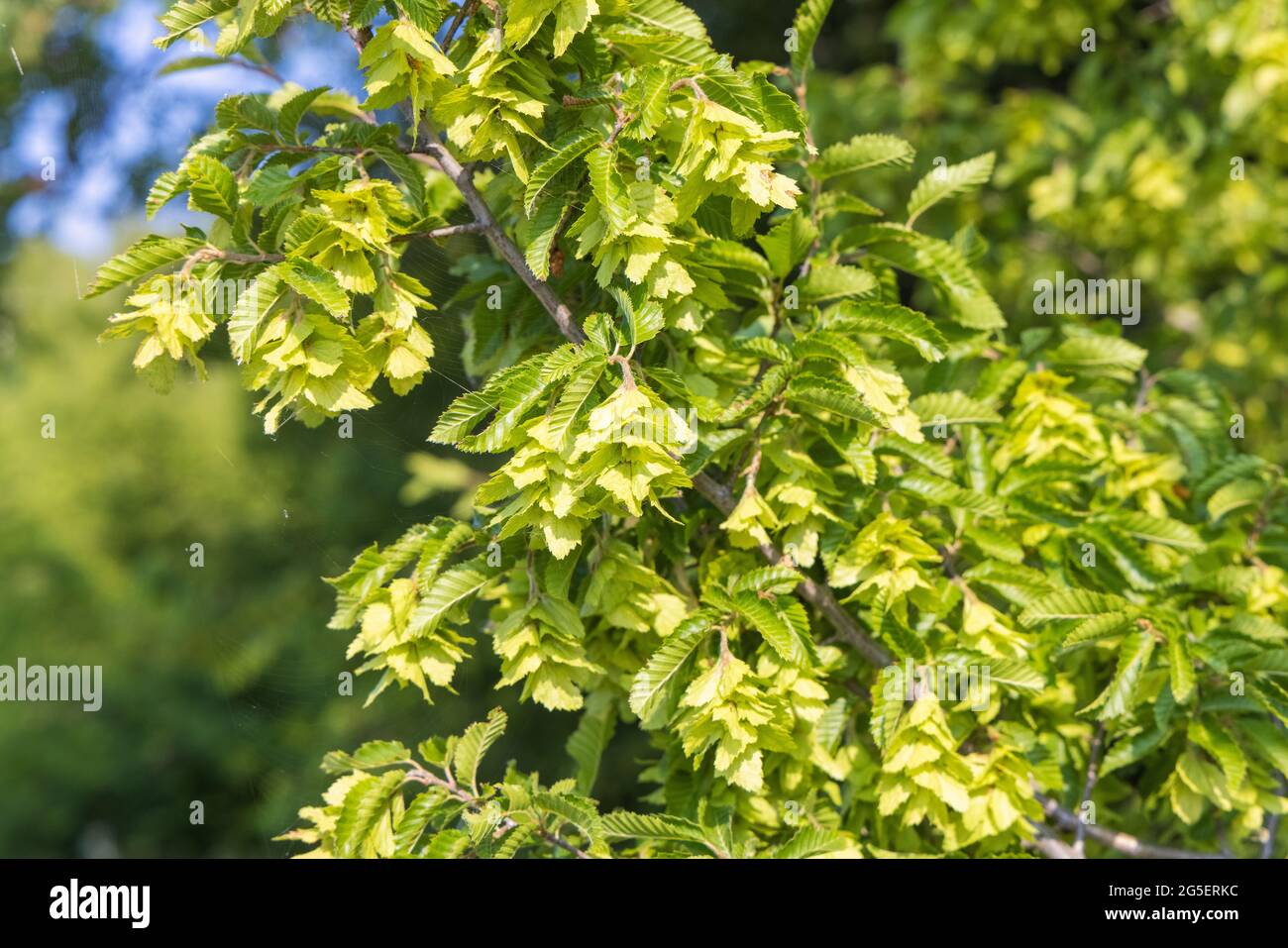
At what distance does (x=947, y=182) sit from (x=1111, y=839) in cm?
94

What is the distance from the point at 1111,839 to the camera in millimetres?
1602

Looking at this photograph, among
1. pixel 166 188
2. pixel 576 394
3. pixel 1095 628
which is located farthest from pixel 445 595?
pixel 1095 628

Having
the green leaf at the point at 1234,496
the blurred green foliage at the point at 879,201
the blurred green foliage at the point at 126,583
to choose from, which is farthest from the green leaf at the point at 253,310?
the blurred green foliage at the point at 126,583

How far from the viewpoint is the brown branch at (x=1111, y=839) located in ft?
5.16

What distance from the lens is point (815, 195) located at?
60.7 inches

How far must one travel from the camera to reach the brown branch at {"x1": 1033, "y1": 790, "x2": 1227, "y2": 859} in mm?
1573

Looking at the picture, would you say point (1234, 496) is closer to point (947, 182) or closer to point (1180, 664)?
point (1180, 664)

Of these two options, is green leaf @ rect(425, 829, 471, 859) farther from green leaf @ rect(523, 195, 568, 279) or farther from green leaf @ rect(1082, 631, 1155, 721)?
green leaf @ rect(1082, 631, 1155, 721)

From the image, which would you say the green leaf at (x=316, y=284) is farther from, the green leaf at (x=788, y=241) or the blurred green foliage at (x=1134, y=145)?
the blurred green foliage at (x=1134, y=145)

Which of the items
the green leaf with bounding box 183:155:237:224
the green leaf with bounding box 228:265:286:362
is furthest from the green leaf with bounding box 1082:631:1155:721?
the green leaf with bounding box 183:155:237:224
